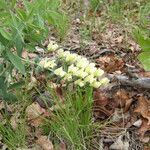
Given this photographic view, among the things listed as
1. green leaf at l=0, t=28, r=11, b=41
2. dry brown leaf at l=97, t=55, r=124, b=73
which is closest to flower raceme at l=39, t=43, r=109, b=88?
green leaf at l=0, t=28, r=11, b=41

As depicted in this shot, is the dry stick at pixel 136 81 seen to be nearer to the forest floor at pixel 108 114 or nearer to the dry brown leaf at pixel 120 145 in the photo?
the forest floor at pixel 108 114

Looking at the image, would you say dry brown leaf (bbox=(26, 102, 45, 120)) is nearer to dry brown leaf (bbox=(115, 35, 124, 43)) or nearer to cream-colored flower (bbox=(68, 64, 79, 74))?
cream-colored flower (bbox=(68, 64, 79, 74))

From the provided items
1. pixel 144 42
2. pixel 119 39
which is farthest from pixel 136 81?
pixel 119 39

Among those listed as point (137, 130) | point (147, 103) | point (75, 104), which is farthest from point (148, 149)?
point (75, 104)

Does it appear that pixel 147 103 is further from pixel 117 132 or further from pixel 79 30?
pixel 79 30

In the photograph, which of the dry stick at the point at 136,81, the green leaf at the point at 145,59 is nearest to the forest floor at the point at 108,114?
the dry stick at the point at 136,81

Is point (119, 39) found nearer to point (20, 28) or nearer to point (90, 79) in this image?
point (90, 79)
